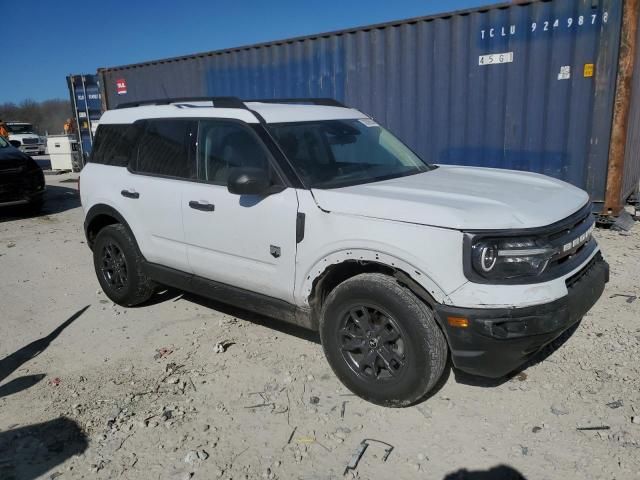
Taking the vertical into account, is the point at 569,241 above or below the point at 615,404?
above

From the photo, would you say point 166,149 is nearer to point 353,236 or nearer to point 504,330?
point 353,236

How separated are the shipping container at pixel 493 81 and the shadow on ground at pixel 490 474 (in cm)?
492

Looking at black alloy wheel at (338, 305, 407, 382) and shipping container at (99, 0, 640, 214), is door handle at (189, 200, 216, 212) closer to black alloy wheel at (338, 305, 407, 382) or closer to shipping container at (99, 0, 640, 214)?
black alloy wheel at (338, 305, 407, 382)

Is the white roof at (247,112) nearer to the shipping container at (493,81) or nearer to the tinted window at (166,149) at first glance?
the tinted window at (166,149)

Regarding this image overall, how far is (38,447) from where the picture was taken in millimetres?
2938

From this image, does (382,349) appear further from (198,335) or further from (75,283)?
(75,283)

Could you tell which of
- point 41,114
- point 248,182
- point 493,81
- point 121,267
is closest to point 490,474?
point 248,182

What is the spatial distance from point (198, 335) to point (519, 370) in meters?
2.44

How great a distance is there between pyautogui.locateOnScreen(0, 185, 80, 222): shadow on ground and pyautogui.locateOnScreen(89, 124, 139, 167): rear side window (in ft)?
19.1

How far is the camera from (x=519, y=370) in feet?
11.5

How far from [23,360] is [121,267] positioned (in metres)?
1.11

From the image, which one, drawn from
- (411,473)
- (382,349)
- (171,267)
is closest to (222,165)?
(171,267)

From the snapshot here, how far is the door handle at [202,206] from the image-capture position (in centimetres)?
375

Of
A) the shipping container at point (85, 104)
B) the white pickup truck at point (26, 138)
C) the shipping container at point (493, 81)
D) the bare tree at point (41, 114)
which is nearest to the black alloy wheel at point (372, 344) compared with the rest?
the shipping container at point (493, 81)
